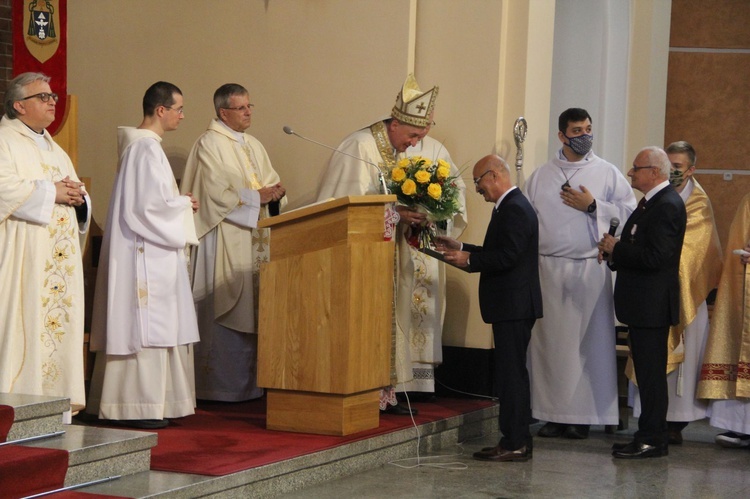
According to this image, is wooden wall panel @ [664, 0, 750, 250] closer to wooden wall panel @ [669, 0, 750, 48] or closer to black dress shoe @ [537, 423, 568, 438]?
wooden wall panel @ [669, 0, 750, 48]

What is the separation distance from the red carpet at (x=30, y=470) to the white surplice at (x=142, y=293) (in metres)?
1.33

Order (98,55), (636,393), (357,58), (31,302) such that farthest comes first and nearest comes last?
(98,55) → (357,58) → (636,393) → (31,302)

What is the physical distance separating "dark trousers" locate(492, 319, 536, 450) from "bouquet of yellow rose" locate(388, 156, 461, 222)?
0.72 m

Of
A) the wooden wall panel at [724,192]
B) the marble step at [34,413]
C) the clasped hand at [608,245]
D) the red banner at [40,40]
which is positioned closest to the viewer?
the marble step at [34,413]

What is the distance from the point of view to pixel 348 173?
22.9 feet

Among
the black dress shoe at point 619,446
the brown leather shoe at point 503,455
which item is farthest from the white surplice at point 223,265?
the black dress shoe at point 619,446

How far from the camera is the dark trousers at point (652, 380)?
6.43 metres

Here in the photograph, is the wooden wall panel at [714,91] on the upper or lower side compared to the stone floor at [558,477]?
upper

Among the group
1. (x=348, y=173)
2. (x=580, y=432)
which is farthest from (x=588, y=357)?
(x=348, y=173)

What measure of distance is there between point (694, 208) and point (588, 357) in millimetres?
1208

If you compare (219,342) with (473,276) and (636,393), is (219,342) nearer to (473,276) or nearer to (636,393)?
(473,276)

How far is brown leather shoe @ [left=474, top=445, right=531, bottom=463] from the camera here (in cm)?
628

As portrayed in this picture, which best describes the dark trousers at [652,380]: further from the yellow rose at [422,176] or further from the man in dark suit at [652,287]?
the yellow rose at [422,176]

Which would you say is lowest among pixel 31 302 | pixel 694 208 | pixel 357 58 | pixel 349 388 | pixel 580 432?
pixel 580 432
